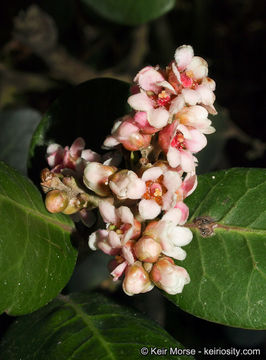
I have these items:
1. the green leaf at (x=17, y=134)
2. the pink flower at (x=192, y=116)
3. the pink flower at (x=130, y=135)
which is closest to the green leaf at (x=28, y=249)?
the pink flower at (x=130, y=135)

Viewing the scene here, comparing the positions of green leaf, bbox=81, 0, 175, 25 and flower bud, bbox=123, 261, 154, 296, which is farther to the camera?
green leaf, bbox=81, 0, 175, 25

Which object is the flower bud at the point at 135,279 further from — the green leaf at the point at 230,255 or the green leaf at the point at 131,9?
the green leaf at the point at 131,9

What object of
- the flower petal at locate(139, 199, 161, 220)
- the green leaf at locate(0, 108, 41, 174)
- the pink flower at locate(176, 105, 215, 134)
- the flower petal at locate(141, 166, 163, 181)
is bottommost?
the green leaf at locate(0, 108, 41, 174)

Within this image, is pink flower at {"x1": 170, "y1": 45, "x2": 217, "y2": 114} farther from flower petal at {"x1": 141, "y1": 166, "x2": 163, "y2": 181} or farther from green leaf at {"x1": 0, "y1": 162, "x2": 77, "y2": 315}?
green leaf at {"x1": 0, "y1": 162, "x2": 77, "y2": 315}

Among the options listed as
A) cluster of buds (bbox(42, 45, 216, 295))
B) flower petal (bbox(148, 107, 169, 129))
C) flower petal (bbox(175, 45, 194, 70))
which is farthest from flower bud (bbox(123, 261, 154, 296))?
flower petal (bbox(175, 45, 194, 70))

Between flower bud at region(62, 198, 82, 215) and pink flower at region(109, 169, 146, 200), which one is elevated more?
pink flower at region(109, 169, 146, 200)


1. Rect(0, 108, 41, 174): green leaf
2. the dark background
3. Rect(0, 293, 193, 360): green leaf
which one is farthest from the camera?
the dark background

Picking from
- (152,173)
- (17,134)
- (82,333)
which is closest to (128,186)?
(152,173)
